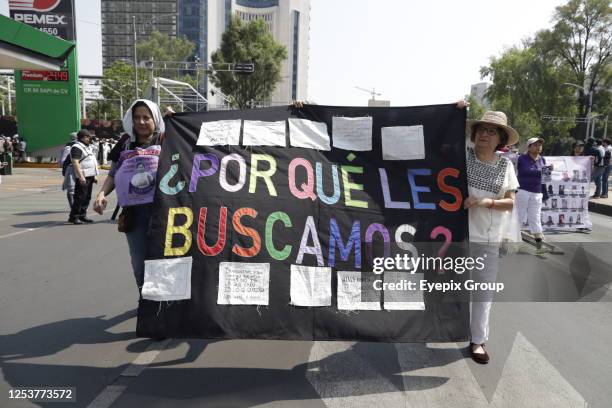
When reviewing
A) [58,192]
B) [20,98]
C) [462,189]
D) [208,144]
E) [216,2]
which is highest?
[216,2]

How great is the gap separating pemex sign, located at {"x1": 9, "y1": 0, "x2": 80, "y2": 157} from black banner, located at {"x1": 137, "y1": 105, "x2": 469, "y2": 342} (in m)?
24.6

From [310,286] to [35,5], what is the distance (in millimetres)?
27028

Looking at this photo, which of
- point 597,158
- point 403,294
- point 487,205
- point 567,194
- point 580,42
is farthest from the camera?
point 580,42

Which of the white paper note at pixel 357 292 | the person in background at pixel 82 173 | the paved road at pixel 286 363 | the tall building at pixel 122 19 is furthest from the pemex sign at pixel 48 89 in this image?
the tall building at pixel 122 19

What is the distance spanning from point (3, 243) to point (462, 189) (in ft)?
24.3

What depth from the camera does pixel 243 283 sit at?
129 inches

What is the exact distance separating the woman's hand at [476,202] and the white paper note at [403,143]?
46 centimetres

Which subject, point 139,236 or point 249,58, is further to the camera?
point 249,58

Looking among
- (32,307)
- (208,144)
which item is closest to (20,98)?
(32,307)

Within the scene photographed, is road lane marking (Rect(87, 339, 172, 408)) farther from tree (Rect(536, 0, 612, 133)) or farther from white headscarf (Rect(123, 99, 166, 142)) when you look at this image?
tree (Rect(536, 0, 612, 133))

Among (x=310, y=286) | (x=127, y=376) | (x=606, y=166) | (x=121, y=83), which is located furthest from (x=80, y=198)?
(x=121, y=83)

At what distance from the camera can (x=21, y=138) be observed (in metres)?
25.4

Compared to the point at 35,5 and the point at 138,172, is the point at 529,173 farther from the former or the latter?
the point at 35,5

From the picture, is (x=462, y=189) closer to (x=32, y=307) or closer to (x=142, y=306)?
(x=142, y=306)
